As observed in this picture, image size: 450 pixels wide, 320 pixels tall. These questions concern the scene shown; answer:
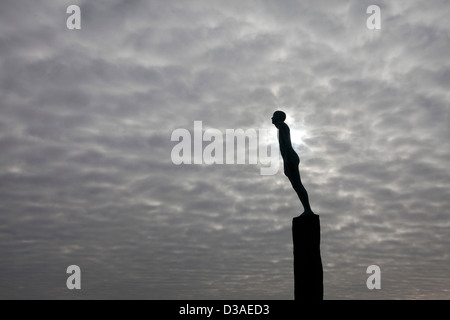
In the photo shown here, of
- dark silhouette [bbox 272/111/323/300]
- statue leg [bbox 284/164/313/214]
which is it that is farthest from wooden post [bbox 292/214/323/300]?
statue leg [bbox 284/164/313/214]

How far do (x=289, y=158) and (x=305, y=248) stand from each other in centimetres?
263

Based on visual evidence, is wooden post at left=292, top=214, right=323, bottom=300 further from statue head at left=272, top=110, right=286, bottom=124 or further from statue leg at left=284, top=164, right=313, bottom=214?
statue head at left=272, top=110, right=286, bottom=124

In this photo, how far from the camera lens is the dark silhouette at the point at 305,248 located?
13664mm

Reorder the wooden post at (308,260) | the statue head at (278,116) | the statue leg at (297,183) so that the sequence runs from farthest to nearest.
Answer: the statue head at (278,116) → the statue leg at (297,183) → the wooden post at (308,260)

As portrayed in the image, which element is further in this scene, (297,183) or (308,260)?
(297,183)

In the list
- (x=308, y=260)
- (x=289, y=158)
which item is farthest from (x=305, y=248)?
(x=289, y=158)

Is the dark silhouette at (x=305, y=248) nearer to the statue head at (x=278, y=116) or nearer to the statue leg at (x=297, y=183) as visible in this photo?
the statue leg at (x=297, y=183)

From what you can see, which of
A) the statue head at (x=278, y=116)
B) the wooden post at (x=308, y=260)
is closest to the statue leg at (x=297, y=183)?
the wooden post at (x=308, y=260)

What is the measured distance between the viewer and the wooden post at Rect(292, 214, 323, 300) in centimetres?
1364

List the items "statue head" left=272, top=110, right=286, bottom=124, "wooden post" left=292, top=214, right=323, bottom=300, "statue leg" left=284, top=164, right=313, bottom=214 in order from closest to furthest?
"wooden post" left=292, top=214, right=323, bottom=300, "statue leg" left=284, top=164, right=313, bottom=214, "statue head" left=272, top=110, right=286, bottom=124

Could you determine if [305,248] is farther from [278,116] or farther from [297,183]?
[278,116]

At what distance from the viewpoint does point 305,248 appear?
13914 mm

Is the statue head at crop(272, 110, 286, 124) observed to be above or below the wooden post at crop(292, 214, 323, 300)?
above
